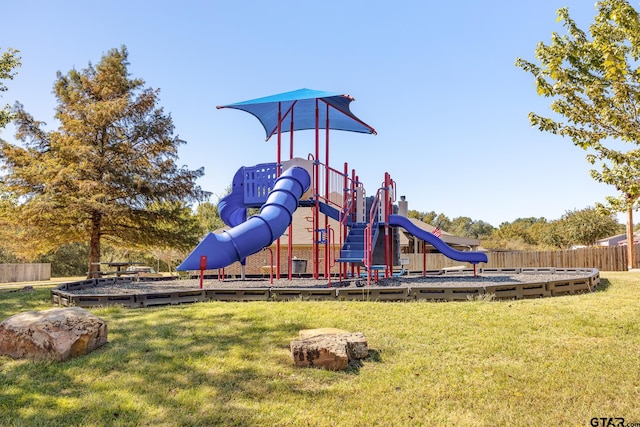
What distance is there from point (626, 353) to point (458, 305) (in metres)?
3.41

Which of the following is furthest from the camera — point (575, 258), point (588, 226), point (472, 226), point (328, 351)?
point (472, 226)

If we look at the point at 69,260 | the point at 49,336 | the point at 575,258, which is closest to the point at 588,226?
the point at 575,258

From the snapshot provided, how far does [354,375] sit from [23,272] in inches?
1666

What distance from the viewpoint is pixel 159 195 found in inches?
880

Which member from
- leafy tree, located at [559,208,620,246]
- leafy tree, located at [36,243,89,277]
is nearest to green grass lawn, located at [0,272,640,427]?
leafy tree, located at [559,208,620,246]

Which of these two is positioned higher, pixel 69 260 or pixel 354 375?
pixel 69 260

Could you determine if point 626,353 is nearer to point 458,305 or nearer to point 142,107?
point 458,305

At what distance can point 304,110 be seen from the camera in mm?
17344

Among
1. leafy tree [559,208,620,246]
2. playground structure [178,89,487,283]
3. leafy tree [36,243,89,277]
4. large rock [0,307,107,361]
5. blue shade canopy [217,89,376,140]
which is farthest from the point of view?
leafy tree [36,243,89,277]

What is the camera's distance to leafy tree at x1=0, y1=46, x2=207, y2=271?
66.9 ft

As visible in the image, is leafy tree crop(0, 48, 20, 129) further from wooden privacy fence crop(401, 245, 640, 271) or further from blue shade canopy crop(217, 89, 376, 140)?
wooden privacy fence crop(401, 245, 640, 271)

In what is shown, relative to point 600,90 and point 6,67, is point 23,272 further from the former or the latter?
point 600,90

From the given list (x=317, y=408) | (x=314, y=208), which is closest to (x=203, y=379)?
(x=317, y=408)

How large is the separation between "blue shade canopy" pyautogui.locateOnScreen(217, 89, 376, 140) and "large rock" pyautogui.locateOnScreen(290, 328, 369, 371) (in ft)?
31.7
